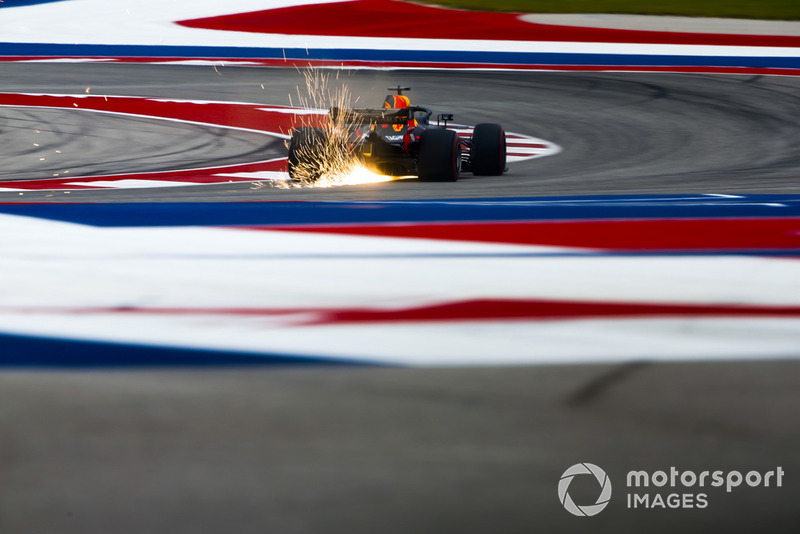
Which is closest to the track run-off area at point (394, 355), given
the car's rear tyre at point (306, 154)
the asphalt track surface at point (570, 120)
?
the asphalt track surface at point (570, 120)

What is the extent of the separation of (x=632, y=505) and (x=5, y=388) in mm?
1642

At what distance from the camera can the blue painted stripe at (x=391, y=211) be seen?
5.41m

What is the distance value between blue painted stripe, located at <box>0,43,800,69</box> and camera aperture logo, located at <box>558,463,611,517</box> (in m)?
19.6

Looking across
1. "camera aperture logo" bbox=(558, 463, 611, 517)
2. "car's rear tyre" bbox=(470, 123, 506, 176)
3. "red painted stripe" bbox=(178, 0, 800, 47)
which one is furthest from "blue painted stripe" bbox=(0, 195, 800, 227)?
"red painted stripe" bbox=(178, 0, 800, 47)

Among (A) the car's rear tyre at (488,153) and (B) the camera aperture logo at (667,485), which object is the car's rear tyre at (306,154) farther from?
(B) the camera aperture logo at (667,485)

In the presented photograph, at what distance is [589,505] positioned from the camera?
6.80 feet

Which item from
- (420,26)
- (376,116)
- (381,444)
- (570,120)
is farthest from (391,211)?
(420,26)

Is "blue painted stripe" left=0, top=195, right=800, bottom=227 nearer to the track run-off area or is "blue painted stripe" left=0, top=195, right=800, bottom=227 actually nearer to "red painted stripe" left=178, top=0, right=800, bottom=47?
the track run-off area

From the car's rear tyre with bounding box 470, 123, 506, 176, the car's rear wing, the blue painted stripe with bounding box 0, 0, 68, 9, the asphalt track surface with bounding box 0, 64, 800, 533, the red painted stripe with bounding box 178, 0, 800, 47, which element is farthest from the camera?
the blue painted stripe with bounding box 0, 0, 68, 9

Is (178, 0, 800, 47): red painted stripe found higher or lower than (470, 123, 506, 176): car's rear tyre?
higher

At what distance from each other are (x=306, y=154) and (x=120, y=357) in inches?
280

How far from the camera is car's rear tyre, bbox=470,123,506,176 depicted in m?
10.3

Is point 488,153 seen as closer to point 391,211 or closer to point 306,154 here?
point 306,154

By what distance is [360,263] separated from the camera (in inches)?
165
